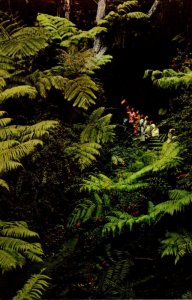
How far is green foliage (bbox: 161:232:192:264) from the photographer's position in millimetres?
3459

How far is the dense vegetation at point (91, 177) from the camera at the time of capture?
3535 millimetres

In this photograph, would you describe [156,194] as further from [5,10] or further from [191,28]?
[5,10]

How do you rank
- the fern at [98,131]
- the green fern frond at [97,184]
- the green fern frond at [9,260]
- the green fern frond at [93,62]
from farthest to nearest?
the green fern frond at [93,62] → the fern at [98,131] → the green fern frond at [97,184] → the green fern frond at [9,260]

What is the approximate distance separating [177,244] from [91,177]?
174 cm

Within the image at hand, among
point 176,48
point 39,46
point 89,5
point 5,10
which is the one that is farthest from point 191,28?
point 5,10

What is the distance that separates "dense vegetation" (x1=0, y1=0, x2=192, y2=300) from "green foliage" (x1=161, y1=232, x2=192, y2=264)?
0.04ft

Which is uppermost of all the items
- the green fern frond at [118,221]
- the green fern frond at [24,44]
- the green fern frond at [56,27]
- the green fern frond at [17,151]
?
the green fern frond at [56,27]

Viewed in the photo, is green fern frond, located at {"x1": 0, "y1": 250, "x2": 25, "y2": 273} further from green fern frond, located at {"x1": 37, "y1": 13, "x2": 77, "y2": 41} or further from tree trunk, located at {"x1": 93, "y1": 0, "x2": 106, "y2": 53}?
tree trunk, located at {"x1": 93, "y1": 0, "x2": 106, "y2": 53}

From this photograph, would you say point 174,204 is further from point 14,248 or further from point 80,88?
point 80,88

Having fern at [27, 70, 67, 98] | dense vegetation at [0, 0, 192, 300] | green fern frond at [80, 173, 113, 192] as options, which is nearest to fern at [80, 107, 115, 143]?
dense vegetation at [0, 0, 192, 300]

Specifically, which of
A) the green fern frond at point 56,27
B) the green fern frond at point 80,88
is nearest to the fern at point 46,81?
the green fern frond at point 80,88

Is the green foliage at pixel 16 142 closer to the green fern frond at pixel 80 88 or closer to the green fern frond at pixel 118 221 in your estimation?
the green fern frond at pixel 80 88

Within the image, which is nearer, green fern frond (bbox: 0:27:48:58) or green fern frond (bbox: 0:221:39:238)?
green fern frond (bbox: 0:221:39:238)

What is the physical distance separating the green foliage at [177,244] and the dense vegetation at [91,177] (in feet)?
0.04
